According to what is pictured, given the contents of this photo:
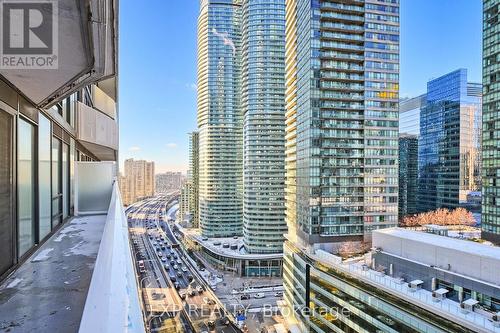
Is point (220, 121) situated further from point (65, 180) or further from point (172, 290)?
point (65, 180)

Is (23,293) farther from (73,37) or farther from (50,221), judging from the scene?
(50,221)

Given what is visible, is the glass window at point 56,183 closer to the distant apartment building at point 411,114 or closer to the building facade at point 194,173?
the building facade at point 194,173

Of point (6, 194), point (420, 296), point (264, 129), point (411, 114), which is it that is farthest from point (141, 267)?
point (411, 114)

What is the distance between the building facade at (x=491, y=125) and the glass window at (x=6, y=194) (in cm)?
3930

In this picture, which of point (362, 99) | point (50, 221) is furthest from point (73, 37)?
point (362, 99)

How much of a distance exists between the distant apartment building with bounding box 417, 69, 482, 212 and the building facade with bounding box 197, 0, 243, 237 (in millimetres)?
40936

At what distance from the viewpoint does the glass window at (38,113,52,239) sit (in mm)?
5266

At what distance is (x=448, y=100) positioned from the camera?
2805 inches

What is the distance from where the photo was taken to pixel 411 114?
8425cm

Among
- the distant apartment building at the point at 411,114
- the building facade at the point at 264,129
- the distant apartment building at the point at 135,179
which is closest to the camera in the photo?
the building facade at the point at 264,129

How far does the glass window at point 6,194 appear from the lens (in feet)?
11.5

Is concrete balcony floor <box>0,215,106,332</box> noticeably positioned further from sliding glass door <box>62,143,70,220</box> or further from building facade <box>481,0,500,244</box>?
Result: building facade <box>481,0,500,244</box>

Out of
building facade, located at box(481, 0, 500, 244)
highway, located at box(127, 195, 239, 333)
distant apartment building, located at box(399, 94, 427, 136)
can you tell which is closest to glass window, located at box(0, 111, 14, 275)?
highway, located at box(127, 195, 239, 333)

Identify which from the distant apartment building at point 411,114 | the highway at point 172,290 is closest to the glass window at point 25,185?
the highway at point 172,290
